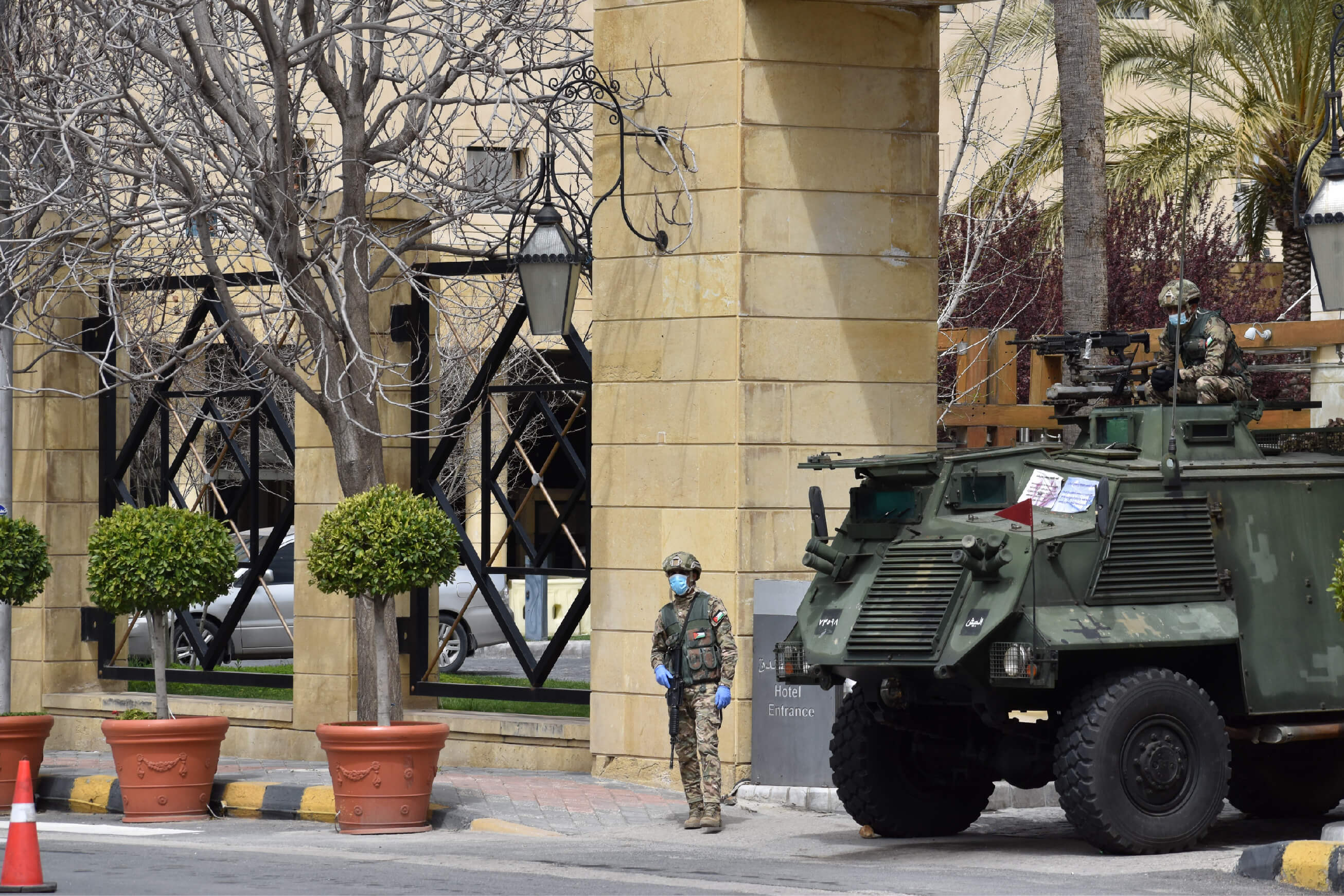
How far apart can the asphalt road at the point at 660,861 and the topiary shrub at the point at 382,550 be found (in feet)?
4.78

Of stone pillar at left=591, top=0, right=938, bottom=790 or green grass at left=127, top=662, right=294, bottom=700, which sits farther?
green grass at left=127, top=662, right=294, bottom=700

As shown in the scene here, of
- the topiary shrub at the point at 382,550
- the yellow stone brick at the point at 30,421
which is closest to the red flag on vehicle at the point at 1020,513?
the topiary shrub at the point at 382,550

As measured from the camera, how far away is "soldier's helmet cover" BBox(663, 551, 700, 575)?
496 inches

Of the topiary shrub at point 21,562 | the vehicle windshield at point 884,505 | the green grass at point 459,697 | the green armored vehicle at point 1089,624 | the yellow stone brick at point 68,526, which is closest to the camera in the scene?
the green armored vehicle at point 1089,624

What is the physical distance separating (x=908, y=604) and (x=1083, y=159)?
182 inches

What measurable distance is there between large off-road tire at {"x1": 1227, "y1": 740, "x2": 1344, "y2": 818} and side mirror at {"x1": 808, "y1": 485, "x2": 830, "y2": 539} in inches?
111

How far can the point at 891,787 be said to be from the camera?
39.2ft

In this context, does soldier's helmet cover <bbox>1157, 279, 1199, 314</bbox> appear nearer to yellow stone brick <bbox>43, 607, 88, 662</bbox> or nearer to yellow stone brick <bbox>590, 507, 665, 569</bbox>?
yellow stone brick <bbox>590, 507, 665, 569</bbox>

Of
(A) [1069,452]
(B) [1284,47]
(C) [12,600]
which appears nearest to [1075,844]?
(A) [1069,452]

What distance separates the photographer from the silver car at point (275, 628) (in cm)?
2389

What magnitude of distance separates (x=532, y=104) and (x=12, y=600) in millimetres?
5306

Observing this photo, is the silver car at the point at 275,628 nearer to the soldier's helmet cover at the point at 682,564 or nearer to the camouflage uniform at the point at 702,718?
the soldier's helmet cover at the point at 682,564

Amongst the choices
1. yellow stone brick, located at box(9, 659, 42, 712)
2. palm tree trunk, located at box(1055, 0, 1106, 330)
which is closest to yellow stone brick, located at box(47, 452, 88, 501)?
yellow stone brick, located at box(9, 659, 42, 712)

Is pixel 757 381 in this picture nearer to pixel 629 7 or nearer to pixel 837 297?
pixel 837 297
